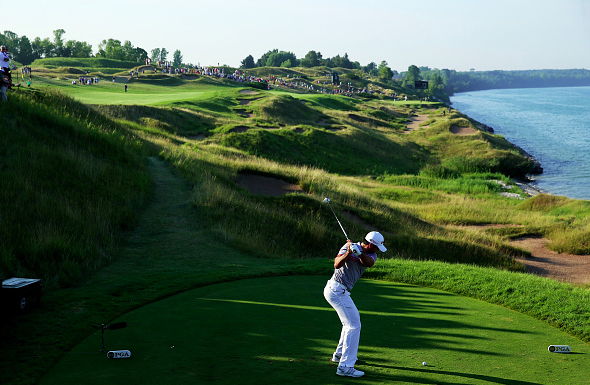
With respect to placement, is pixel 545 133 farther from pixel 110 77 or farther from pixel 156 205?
pixel 156 205

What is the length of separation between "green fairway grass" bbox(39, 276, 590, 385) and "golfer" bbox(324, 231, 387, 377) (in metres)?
0.29

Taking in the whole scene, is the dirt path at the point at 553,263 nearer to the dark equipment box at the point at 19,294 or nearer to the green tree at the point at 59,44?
the dark equipment box at the point at 19,294

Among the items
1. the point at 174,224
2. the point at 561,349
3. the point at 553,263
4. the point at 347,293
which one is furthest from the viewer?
the point at 553,263

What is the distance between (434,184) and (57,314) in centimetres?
4175

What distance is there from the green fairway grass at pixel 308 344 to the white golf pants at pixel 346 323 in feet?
1.15

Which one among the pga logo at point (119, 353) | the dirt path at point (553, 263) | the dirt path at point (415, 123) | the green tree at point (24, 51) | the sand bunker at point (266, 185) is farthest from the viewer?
the green tree at point (24, 51)

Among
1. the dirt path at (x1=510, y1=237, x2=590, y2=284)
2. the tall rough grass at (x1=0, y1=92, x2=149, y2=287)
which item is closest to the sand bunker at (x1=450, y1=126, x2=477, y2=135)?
the dirt path at (x1=510, y1=237, x2=590, y2=284)

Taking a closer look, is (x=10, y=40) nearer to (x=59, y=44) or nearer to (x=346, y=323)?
(x=59, y=44)

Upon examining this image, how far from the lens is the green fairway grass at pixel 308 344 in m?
7.53

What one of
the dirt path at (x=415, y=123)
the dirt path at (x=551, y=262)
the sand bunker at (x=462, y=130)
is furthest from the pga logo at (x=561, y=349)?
the dirt path at (x=415, y=123)

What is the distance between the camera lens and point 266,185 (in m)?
30.0

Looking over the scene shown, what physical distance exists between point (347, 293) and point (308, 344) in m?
1.38

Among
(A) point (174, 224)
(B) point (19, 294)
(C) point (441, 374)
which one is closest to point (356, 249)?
(C) point (441, 374)

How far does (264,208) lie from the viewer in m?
22.9
